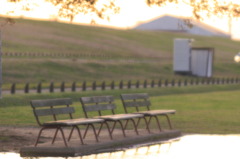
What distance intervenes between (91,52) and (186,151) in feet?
283

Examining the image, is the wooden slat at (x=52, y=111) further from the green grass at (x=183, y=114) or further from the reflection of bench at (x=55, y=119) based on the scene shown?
the green grass at (x=183, y=114)

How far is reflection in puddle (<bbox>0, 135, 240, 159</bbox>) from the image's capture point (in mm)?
14344

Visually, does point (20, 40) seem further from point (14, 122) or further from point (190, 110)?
point (14, 122)

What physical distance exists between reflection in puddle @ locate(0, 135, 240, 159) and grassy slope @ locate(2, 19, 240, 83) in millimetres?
44168

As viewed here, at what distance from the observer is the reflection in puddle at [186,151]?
47.1 feet

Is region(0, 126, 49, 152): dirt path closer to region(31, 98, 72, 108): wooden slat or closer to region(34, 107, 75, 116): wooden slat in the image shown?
region(34, 107, 75, 116): wooden slat

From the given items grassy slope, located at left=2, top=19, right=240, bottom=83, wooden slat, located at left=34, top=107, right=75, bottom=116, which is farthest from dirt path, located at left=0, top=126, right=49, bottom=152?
grassy slope, located at left=2, top=19, right=240, bottom=83

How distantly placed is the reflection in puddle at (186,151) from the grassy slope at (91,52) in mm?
44168

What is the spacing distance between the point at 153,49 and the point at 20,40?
30.2 m

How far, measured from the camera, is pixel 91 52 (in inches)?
3994

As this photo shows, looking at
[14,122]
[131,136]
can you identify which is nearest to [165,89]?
[14,122]

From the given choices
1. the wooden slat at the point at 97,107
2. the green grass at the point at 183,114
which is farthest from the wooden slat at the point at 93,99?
the green grass at the point at 183,114

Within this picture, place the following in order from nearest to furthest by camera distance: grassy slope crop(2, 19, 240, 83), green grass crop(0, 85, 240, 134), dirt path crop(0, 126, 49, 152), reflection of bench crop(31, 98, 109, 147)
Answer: reflection of bench crop(31, 98, 109, 147), dirt path crop(0, 126, 49, 152), green grass crop(0, 85, 240, 134), grassy slope crop(2, 19, 240, 83)

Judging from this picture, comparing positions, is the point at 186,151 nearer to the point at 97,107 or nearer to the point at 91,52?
the point at 97,107
